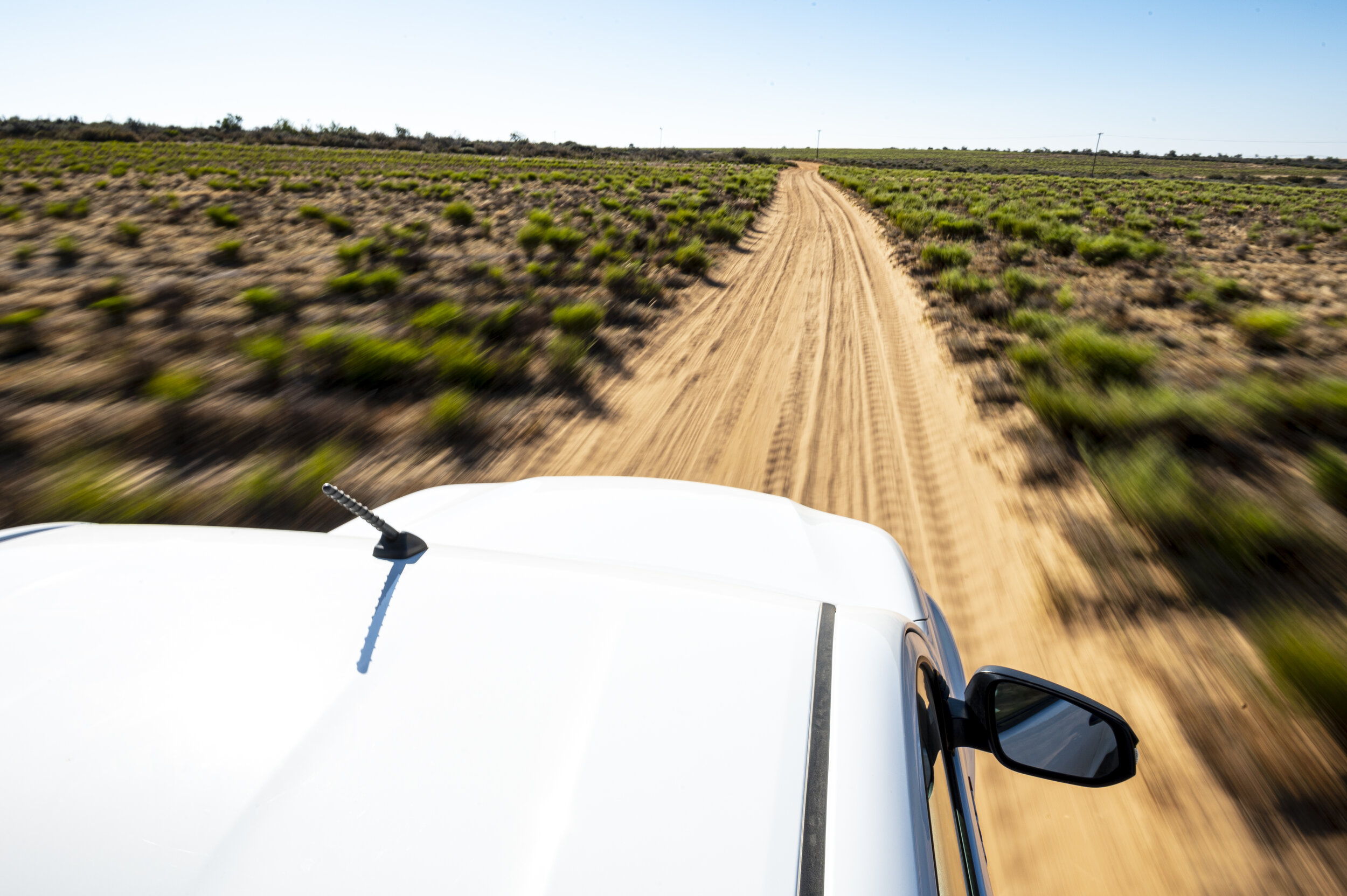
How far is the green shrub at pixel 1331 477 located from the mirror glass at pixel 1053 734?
3.29 meters

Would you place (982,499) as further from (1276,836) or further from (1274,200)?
(1274,200)

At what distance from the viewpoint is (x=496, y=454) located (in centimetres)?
462

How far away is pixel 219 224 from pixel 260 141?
5596cm

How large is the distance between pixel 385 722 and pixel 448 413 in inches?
166

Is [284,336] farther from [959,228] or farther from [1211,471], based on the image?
[959,228]

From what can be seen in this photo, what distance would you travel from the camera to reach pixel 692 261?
10781 mm

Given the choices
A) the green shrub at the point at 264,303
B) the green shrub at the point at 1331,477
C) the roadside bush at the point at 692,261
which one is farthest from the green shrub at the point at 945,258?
the green shrub at the point at 264,303

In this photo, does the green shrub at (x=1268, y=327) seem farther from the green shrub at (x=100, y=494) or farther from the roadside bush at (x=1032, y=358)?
the green shrub at (x=100, y=494)

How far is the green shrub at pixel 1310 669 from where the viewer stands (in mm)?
2258

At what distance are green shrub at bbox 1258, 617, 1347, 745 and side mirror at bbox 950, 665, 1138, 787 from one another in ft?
5.03

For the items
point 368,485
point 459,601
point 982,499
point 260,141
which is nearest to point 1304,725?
point 982,499

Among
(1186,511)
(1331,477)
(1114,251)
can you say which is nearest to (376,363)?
(1186,511)

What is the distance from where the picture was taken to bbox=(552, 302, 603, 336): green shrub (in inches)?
282

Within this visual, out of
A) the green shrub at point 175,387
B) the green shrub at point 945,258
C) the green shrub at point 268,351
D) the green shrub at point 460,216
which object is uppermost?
the green shrub at point 460,216
